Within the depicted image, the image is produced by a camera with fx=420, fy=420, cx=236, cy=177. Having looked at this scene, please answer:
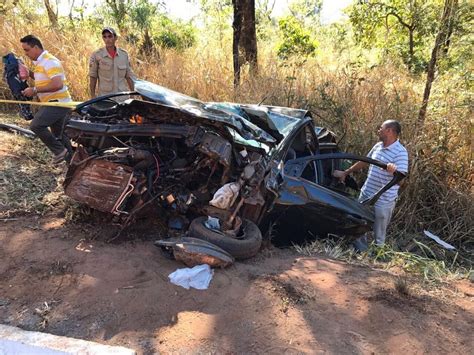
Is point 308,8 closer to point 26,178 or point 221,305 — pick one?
point 26,178

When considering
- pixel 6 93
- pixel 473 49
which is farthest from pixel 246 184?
pixel 6 93

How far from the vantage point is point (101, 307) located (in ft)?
9.18

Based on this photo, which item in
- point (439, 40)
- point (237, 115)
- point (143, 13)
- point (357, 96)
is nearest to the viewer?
point (237, 115)

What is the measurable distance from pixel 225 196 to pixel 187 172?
501 millimetres

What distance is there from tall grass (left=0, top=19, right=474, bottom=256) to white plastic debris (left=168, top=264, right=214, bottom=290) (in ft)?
12.1

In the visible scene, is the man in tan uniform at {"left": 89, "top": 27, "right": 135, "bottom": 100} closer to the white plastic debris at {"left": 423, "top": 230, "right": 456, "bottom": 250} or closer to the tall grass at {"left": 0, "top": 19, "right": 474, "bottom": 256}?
the tall grass at {"left": 0, "top": 19, "right": 474, "bottom": 256}

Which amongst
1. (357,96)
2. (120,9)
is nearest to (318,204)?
(357,96)

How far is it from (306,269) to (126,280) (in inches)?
58.4

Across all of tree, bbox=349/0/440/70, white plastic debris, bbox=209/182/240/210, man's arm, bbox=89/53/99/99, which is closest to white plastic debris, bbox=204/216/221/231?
white plastic debris, bbox=209/182/240/210

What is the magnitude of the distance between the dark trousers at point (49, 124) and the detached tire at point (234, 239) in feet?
8.83

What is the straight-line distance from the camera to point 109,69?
6.42m

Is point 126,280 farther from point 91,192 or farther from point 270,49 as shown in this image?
point 270,49

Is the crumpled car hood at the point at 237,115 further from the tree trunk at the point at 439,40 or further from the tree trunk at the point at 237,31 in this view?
the tree trunk at the point at 237,31

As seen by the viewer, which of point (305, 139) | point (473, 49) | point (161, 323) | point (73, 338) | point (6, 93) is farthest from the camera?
point (6, 93)
